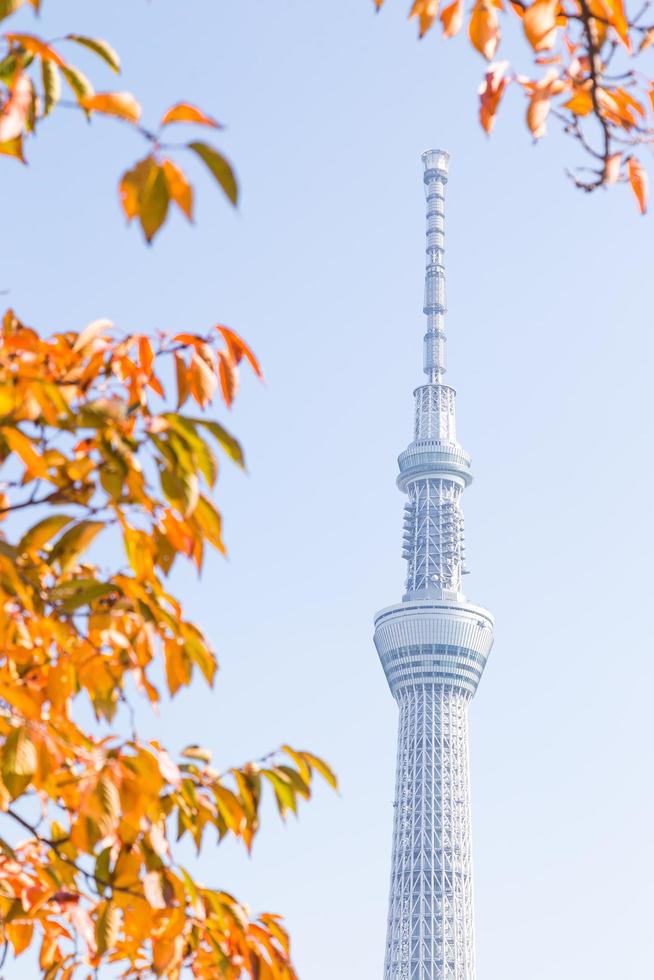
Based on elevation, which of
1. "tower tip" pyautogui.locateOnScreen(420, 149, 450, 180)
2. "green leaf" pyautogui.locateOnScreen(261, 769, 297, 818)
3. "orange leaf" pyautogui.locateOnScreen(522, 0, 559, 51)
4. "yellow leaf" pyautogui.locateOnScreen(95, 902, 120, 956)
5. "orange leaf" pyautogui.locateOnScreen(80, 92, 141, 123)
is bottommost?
"yellow leaf" pyautogui.locateOnScreen(95, 902, 120, 956)

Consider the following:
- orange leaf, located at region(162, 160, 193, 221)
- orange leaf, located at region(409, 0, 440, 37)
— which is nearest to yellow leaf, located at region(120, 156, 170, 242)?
orange leaf, located at region(162, 160, 193, 221)

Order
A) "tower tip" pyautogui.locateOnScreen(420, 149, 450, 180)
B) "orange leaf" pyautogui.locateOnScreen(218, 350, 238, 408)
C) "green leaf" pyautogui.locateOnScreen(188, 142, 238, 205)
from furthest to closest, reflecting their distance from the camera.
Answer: "tower tip" pyautogui.locateOnScreen(420, 149, 450, 180) → "orange leaf" pyautogui.locateOnScreen(218, 350, 238, 408) → "green leaf" pyautogui.locateOnScreen(188, 142, 238, 205)

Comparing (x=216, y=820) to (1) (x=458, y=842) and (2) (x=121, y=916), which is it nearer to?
(2) (x=121, y=916)

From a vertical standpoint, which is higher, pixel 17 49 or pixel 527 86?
pixel 527 86

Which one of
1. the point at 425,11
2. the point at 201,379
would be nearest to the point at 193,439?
the point at 201,379

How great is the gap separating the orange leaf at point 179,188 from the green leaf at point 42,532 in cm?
145

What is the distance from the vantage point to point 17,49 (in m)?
4.97

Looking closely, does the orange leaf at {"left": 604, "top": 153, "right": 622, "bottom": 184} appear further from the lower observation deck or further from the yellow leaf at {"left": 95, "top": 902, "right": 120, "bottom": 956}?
the lower observation deck

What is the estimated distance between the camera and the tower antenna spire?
18425 centimetres

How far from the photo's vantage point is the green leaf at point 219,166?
13.0 ft

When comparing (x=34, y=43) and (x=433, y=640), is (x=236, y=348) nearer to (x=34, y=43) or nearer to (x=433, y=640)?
(x=34, y=43)

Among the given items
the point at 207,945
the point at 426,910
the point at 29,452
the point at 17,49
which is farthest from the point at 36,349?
the point at 426,910

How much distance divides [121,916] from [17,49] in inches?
123

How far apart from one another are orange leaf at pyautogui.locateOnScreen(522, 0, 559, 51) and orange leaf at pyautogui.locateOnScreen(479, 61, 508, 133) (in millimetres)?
573
